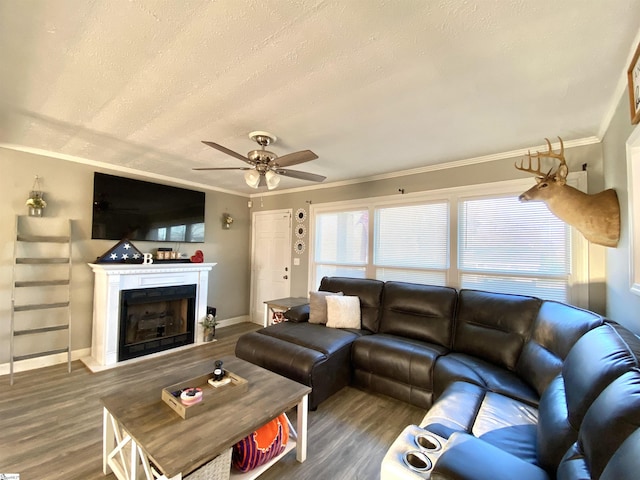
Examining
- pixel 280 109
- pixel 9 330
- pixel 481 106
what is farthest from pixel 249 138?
pixel 9 330

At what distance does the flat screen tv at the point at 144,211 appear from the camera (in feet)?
11.8

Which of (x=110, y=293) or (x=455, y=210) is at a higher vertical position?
(x=455, y=210)

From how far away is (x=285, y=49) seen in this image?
4.82 feet

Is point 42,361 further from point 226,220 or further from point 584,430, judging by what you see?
point 584,430

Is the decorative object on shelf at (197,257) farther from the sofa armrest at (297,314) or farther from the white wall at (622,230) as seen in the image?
the white wall at (622,230)

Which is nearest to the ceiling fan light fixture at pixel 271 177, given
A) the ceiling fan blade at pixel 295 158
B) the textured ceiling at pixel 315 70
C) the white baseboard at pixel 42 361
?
the ceiling fan blade at pixel 295 158

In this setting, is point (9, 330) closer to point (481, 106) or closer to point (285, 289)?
point (285, 289)

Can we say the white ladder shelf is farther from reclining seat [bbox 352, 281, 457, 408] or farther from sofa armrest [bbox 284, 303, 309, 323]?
reclining seat [bbox 352, 281, 457, 408]

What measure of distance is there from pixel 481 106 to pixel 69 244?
460cm

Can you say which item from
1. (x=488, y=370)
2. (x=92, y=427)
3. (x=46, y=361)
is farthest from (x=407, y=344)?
(x=46, y=361)

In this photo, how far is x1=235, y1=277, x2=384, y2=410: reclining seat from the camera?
243 centimetres

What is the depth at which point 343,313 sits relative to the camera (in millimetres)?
3305

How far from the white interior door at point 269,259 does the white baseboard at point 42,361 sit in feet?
8.60

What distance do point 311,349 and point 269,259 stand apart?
9.46ft
